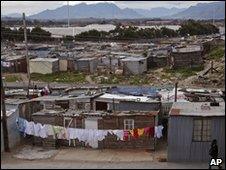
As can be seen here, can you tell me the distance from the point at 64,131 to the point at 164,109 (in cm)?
615

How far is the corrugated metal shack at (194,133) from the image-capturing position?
63.7ft

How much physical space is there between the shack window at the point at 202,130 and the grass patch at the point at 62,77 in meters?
29.7

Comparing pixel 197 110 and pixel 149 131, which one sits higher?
pixel 197 110

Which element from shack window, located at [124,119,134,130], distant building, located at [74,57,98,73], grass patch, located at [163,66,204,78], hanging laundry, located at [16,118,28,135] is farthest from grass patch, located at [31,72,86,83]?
shack window, located at [124,119,134,130]

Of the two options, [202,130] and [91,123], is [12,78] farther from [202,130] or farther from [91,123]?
[202,130]

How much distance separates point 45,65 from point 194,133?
34.9 metres

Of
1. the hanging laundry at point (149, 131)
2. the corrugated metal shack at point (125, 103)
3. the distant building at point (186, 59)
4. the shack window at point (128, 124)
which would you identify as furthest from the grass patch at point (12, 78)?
the hanging laundry at point (149, 131)

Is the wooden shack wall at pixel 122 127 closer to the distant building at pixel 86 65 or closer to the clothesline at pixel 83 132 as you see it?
the clothesline at pixel 83 132

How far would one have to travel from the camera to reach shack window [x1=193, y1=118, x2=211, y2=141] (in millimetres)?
19562

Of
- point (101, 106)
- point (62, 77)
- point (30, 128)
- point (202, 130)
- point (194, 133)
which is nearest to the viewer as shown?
point (202, 130)

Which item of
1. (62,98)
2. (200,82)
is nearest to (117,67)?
(200,82)

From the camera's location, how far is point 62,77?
50844 mm

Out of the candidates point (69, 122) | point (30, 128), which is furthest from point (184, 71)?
point (30, 128)

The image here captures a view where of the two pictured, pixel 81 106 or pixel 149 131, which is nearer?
pixel 149 131
